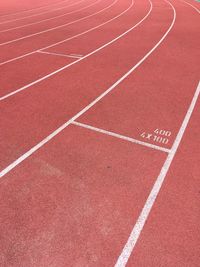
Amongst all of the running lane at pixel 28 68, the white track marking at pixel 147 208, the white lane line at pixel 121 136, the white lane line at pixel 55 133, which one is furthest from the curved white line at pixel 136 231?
the running lane at pixel 28 68

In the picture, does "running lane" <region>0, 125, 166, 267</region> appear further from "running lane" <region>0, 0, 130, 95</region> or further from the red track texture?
"running lane" <region>0, 0, 130, 95</region>

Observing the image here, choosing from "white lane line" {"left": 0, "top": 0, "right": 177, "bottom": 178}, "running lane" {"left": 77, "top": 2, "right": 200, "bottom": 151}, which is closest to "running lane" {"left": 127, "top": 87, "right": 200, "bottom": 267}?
"running lane" {"left": 77, "top": 2, "right": 200, "bottom": 151}

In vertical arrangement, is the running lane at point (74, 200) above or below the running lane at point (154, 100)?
below

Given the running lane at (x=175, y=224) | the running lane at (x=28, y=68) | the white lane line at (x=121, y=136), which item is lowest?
the running lane at (x=175, y=224)

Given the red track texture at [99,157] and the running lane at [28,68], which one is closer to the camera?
the red track texture at [99,157]

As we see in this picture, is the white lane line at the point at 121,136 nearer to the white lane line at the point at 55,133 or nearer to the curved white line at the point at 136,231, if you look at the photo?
the white lane line at the point at 55,133

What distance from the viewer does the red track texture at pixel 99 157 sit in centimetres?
282

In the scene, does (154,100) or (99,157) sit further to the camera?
(154,100)

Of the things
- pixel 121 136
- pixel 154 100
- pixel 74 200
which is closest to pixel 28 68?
pixel 154 100

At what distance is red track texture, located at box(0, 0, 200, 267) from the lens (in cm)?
282

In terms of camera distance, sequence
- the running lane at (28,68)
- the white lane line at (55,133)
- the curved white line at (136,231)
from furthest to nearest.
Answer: the running lane at (28,68) < the white lane line at (55,133) < the curved white line at (136,231)

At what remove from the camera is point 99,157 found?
4035mm

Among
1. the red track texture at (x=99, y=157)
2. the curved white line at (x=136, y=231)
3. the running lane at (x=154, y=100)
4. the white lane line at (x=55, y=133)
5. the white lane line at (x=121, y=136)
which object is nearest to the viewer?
the curved white line at (x=136, y=231)

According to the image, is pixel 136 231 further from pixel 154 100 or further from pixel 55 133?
pixel 154 100
